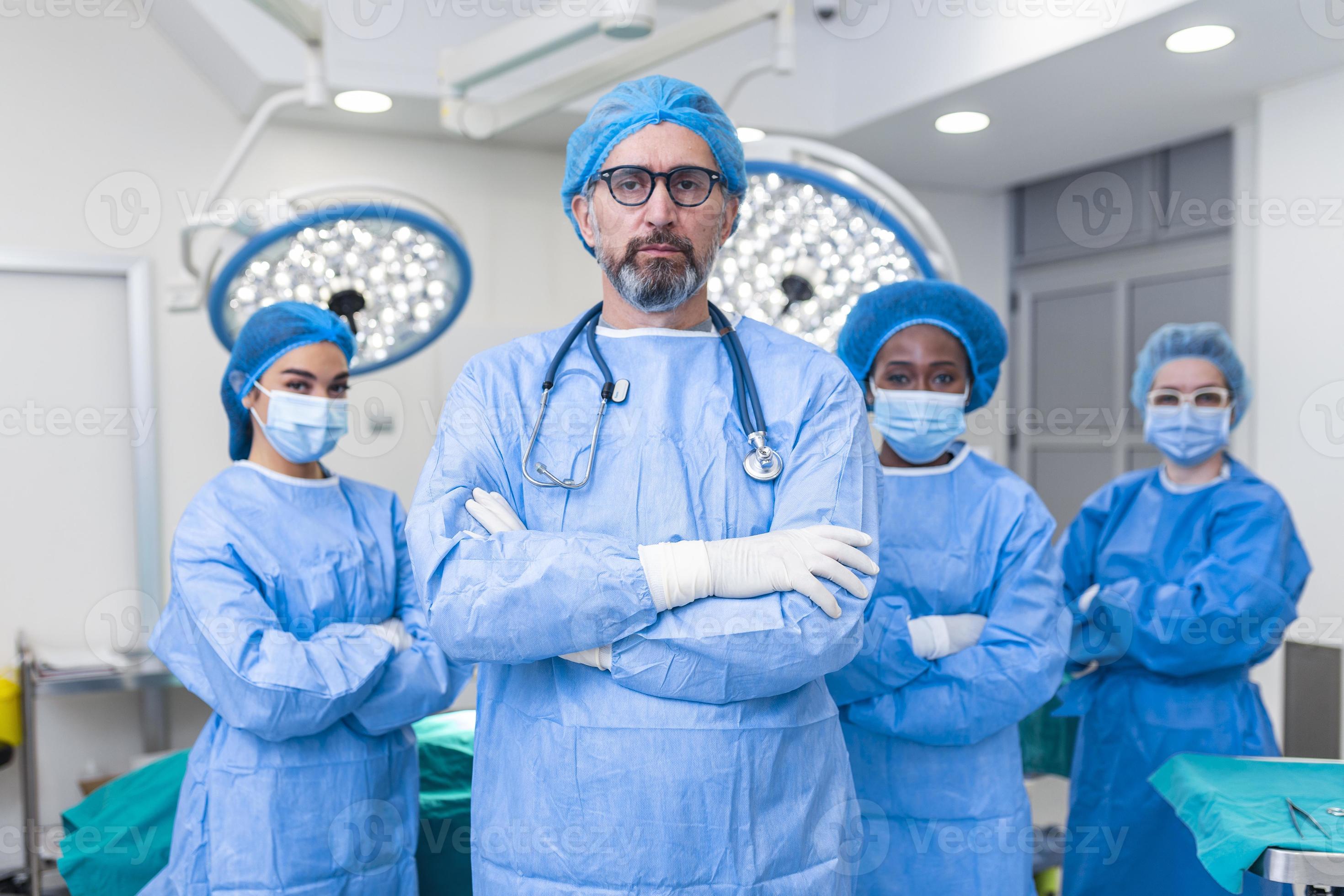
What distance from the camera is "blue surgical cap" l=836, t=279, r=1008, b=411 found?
186 centimetres

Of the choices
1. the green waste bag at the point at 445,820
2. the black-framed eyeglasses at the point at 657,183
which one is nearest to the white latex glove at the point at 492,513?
the black-framed eyeglasses at the point at 657,183

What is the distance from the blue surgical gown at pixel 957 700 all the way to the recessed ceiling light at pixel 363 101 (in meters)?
2.33

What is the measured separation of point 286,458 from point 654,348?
83 centimetres

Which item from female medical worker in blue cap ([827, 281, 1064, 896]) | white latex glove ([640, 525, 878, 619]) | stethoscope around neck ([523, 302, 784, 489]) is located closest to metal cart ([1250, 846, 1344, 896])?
female medical worker in blue cap ([827, 281, 1064, 896])

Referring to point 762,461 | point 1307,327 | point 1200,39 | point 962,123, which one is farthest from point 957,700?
point 962,123

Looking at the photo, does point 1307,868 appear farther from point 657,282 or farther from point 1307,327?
point 1307,327

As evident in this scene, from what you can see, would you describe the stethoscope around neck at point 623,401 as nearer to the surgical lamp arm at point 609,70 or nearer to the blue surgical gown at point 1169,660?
the surgical lamp arm at point 609,70

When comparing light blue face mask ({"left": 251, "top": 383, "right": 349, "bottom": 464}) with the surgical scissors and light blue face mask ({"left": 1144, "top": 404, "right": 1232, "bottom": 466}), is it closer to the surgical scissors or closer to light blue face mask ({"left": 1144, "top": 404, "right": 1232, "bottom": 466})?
the surgical scissors

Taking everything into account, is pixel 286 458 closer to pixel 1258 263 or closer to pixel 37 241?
pixel 37 241

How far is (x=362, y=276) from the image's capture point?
2.20 metres

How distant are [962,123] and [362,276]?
2434mm

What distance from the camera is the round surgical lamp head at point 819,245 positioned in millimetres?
1908

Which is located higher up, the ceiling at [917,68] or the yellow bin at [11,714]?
the ceiling at [917,68]

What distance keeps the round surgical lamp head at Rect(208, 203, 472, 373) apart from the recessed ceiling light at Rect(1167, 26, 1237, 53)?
2056mm
